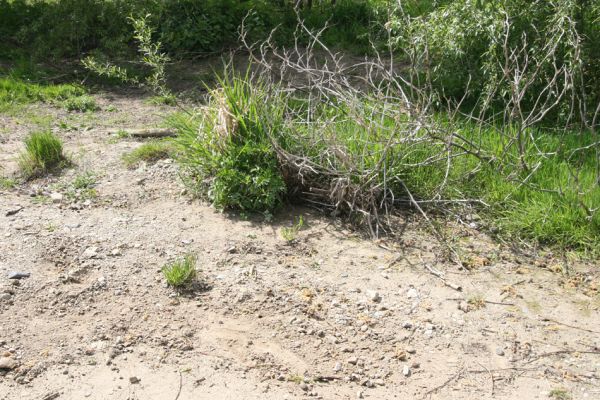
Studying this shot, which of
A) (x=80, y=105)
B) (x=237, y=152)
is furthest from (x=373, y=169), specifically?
(x=80, y=105)

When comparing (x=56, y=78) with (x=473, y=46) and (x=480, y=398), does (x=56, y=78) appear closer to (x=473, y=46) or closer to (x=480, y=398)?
(x=473, y=46)

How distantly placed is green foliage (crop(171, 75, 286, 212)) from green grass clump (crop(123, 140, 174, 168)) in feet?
2.23

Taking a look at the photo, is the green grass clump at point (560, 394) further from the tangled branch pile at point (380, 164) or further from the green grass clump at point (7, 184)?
the green grass clump at point (7, 184)

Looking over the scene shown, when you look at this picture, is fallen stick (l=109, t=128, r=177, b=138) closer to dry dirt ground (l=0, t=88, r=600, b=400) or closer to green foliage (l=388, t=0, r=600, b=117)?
dry dirt ground (l=0, t=88, r=600, b=400)

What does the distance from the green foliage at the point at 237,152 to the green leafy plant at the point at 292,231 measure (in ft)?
0.78

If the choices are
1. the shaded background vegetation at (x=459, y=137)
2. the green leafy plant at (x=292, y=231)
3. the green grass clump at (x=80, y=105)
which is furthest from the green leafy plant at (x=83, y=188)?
the green grass clump at (x=80, y=105)

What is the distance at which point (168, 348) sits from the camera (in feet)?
14.1

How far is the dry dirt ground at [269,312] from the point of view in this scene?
4.05m

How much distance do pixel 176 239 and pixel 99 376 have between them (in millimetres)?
1451

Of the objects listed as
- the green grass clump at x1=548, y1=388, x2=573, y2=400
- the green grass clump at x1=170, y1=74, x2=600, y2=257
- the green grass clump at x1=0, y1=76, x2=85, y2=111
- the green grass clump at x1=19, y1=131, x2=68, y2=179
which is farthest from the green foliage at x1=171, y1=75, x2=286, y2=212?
the green grass clump at x1=0, y1=76, x2=85, y2=111

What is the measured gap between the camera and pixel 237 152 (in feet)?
18.7

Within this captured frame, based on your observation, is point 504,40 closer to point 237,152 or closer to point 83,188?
point 237,152

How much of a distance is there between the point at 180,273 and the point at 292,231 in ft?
3.40

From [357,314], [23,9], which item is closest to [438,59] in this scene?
[357,314]
